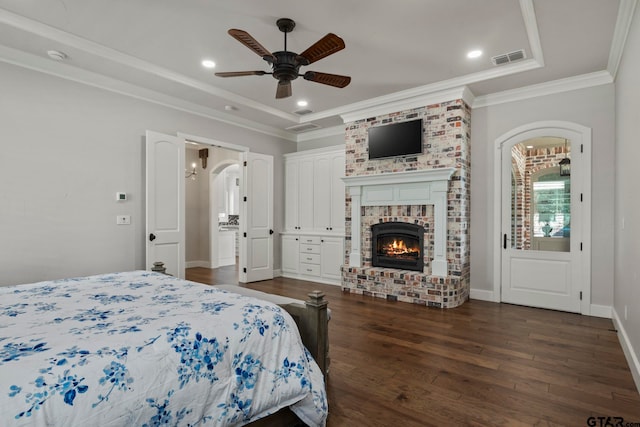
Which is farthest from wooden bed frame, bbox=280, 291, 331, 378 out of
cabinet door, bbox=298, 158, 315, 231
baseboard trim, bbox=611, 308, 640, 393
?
cabinet door, bbox=298, 158, 315, 231

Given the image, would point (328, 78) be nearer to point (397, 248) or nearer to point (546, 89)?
point (397, 248)

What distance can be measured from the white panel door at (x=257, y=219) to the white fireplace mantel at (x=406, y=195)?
5.64ft

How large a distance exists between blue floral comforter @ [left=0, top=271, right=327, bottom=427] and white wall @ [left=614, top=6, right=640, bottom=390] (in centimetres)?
255

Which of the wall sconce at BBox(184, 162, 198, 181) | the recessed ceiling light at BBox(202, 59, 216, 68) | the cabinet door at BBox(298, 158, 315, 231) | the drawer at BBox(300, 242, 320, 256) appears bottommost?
the drawer at BBox(300, 242, 320, 256)

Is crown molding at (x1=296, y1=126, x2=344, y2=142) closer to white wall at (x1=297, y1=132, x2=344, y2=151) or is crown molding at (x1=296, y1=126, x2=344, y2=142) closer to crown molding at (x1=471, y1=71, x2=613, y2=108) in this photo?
white wall at (x1=297, y1=132, x2=344, y2=151)

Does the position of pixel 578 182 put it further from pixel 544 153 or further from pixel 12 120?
pixel 12 120

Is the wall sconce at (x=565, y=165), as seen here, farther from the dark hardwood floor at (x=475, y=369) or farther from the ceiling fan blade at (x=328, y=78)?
the ceiling fan blade at (x=328, y=78)

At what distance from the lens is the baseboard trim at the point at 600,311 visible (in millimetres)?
4113

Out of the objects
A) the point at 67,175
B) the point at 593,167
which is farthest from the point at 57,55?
the point at 593,167

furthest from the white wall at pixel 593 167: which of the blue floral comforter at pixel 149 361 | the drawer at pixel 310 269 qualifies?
the blue floral comforter at pixel 149 361

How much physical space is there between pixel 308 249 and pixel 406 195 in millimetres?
2228

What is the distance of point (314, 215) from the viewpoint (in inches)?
255

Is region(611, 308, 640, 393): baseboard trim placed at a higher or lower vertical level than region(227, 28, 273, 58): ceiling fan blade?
lower

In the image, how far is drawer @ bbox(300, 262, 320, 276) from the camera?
635 cm
